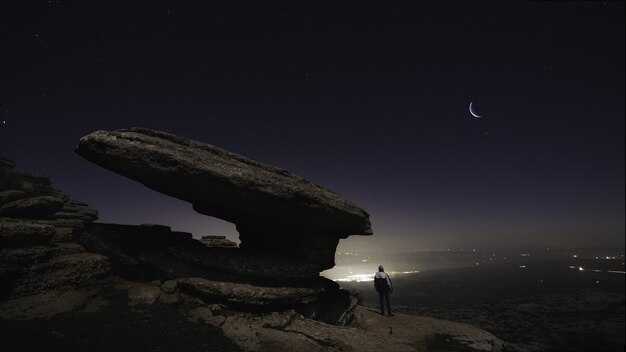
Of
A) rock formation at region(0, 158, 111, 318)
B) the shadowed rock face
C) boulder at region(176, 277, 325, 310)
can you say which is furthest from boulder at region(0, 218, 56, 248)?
boulder at region(176, 277, 325, 310)

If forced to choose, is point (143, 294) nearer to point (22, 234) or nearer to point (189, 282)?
point (189, 282)

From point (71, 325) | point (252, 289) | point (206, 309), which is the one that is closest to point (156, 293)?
point (206, 309)

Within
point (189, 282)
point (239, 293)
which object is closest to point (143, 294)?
point (189, 282)

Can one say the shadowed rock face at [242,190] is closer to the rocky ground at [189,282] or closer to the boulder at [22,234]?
the rocky ground at [189,282]

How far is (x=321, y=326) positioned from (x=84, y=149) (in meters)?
12.1

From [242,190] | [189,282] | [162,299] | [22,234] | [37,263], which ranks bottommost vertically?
[162,299]

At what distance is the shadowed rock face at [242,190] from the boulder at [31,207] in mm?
4454

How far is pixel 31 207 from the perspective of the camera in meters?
13.9

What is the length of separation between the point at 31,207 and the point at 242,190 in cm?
1036

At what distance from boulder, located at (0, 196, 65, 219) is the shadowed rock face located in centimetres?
445

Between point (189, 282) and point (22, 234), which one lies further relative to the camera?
point (189, 282)

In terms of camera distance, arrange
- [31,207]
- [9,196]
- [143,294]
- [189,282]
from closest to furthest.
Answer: [143,294] < [189,282] < [9,196] < [31,207]

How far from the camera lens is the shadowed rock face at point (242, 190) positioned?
38.9ft

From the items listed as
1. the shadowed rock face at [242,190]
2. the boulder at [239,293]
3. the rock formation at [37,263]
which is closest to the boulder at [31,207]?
the rock formation at [37,263]
